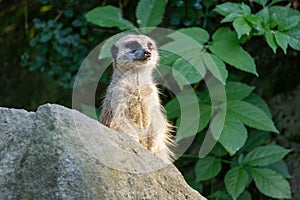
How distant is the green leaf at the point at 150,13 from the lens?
165 inches

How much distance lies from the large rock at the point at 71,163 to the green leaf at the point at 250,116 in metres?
1.44

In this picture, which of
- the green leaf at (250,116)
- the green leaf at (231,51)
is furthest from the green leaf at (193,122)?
the green leaf at (231,51)

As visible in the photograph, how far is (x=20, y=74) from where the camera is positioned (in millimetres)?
5703

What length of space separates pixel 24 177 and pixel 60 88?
3.28 meters

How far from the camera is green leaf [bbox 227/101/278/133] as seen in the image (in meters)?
3.85

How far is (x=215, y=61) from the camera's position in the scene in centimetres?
371

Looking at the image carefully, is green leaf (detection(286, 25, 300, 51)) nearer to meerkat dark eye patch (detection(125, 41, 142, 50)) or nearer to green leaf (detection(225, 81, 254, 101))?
green leaf (detection(225, 81, 254, 101))

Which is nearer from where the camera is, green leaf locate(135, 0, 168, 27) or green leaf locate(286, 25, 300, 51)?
green leaf locate(286, 25, 300, 51)

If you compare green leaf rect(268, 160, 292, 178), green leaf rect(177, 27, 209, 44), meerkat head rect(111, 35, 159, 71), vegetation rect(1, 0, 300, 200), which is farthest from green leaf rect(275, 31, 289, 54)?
green leaf rect(268, 160, 292, 178)

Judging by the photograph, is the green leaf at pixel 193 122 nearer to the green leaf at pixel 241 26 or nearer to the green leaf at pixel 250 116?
the green leaf at pixel 250 116

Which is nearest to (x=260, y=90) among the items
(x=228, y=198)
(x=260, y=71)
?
(x=260, y=71)

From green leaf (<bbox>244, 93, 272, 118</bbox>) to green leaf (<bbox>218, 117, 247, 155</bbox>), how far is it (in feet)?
1.79

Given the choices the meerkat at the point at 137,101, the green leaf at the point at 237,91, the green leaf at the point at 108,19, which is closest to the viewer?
the meerkat at the point at 137,101

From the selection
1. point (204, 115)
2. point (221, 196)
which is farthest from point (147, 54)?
point (221, 196)
